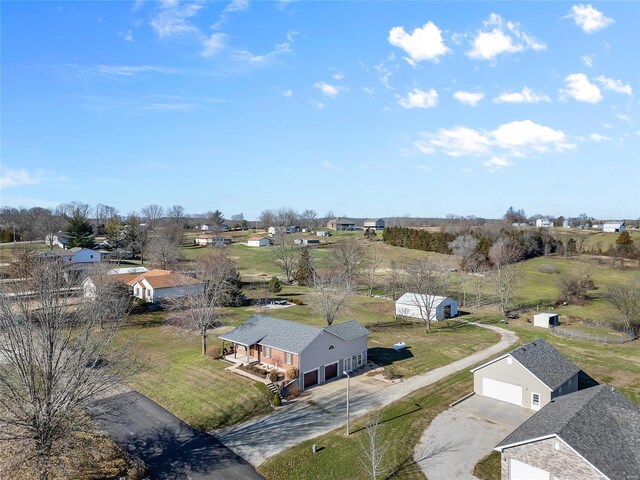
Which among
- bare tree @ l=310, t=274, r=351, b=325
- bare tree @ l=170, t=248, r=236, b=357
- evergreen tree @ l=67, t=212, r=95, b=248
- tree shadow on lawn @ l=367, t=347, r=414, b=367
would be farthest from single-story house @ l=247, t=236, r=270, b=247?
tree shadow on lawn @ l=367, t=347, r=414, b=367

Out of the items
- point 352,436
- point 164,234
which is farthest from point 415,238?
point 352,436

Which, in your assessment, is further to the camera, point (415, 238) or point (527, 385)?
point (415, 238)

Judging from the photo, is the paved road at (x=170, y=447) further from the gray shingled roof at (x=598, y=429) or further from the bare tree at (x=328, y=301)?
the bare tree at (x=328, y=301)

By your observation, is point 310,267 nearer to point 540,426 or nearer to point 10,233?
point 540,426

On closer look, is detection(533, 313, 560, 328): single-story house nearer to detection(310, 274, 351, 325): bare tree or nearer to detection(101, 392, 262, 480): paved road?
detection(310, 274, 351, 325): bare tree

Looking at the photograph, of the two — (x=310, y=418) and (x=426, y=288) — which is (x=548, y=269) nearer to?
(x=426, y=288)
